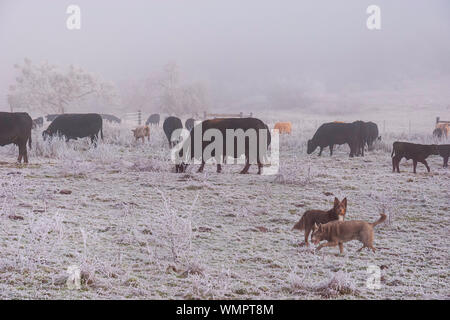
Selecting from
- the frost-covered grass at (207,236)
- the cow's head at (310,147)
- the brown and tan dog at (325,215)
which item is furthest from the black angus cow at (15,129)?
the cow's head at (310,147)

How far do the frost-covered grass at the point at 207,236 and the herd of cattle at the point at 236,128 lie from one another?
2.88 feet

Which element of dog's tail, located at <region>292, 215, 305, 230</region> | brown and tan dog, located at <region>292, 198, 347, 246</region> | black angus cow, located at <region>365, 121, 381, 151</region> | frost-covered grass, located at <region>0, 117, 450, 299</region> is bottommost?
frost-covered grass, located at <region>0, 117, 450, 299</region>

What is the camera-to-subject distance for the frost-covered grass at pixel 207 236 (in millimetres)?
3549

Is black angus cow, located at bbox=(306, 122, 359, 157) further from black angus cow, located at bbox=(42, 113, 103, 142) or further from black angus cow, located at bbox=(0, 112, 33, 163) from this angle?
black angus cow, located at bbox=(0, 112, 33, 163)

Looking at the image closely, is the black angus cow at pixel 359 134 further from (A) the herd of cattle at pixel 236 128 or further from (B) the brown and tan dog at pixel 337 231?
(B) the brown and tan dog at pixel 337 231

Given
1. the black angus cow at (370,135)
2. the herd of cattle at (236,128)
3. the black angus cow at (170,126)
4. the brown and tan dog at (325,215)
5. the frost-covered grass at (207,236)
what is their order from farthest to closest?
the black angus cow at (170,126)
the black angus cow at (370,135)
the herd of cattle at (236,128)
the brown and tan dog at (325,215)
the frost-covered grass at (207,236)

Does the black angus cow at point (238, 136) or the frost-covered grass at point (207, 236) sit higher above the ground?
the black angus cow at point (238, 136)

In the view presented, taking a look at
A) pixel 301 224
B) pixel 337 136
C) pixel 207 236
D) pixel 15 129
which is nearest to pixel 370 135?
pixel 337 136

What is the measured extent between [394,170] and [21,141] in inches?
363

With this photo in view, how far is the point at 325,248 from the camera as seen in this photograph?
15.0 ft

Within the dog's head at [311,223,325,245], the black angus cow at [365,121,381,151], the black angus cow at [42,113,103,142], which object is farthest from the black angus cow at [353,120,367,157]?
the dog's head at [311,223,325,245]

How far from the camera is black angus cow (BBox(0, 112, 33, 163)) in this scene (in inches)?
413

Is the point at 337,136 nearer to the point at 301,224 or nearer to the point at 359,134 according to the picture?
the point at 359,134

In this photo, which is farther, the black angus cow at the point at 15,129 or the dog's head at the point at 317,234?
the black angus cow at the point at 15,129
